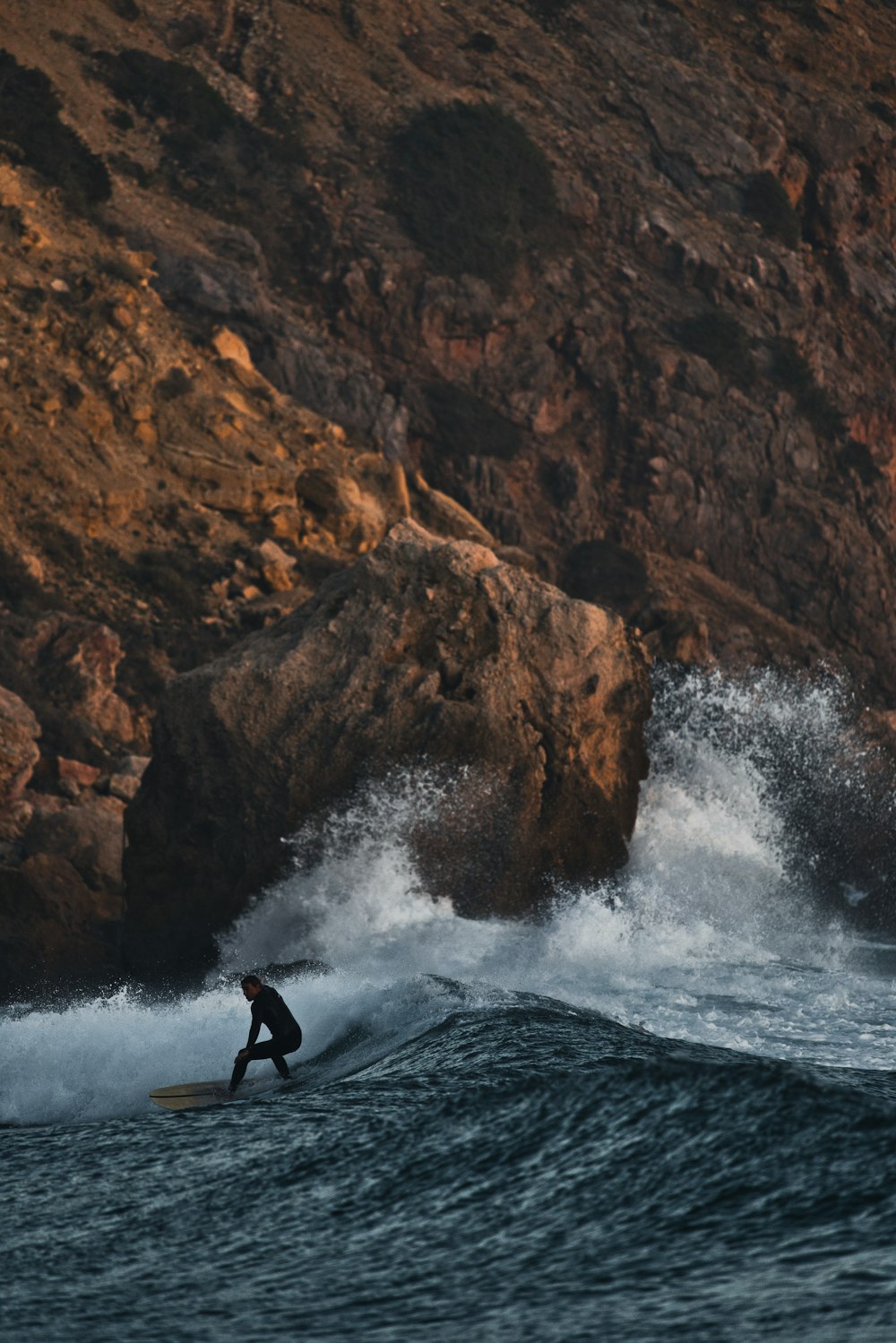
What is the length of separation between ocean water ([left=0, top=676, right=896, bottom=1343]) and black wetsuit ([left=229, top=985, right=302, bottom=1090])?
0.23 metres

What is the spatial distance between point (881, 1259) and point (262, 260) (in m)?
42.2

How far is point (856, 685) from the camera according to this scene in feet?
144

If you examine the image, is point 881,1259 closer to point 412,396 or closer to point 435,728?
point 435,728

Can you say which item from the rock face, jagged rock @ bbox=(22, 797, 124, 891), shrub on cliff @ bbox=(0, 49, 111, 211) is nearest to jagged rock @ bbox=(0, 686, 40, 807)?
jagged rock @ bbox=(22, 797, 124, 891)

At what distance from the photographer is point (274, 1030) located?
11.2m

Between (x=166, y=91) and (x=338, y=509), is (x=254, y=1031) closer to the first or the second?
(x=338, y=509)

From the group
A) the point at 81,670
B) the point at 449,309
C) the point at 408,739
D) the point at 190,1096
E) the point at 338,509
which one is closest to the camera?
the point at 190,1096

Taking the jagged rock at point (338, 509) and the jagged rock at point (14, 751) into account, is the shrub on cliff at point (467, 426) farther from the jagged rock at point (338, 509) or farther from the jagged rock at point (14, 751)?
the jagged rock at point (14, 751)

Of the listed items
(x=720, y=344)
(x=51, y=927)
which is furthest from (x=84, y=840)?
(x=720, y=344)

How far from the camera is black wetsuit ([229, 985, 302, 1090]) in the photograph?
11.0m

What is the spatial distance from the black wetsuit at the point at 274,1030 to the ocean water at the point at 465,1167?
23cm

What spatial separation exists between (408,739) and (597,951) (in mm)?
3238

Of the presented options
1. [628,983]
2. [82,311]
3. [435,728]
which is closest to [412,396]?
[82,311]

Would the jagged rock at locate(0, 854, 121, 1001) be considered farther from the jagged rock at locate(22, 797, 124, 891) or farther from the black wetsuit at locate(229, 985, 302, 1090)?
the black wetsuit at locate(229, 985, 302, 1090)
